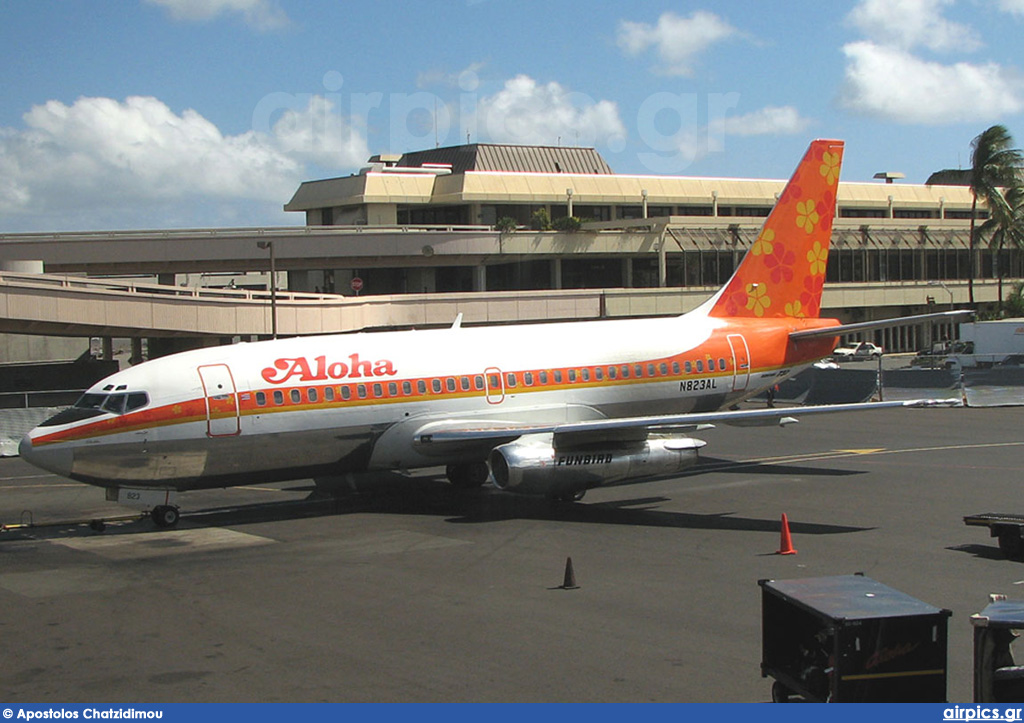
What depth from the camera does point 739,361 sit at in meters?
32.3

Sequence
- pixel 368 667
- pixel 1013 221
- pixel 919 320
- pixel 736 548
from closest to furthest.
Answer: pixel 368 667 → pixel 736 548 → pixel 919 320 → pixel 1013 221

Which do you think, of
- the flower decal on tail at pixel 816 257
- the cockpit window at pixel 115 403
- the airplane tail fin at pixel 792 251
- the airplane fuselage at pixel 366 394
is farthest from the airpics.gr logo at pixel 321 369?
the flower decal on tail at pixel 816 257

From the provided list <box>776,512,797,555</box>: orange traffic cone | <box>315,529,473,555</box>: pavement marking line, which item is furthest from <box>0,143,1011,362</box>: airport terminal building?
<box>776,512,797,555</box>: orange traffic cone

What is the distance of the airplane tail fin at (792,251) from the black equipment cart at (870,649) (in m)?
23.3

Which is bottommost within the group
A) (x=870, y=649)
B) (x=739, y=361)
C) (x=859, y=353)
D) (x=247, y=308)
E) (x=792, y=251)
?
(x=870, y=649)

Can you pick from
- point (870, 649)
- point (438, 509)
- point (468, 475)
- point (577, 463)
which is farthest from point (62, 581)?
point (870, 649)

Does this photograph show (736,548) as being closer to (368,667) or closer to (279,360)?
(368,667)

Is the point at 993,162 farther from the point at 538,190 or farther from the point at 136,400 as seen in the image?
the point at 136,400

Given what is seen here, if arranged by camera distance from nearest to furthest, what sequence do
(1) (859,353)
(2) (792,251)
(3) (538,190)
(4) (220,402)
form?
(4) (220,402), (2) (792,251), (1) (859,353), (3) (538,190)

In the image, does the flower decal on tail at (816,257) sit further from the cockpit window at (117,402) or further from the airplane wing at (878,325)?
the cockpit window at (117,402)

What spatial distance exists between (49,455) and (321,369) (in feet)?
20.7

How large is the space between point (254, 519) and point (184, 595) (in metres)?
7.76

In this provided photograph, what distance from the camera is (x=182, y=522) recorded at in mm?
25938

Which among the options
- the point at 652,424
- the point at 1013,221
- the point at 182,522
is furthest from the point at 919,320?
the point at 1013,221
